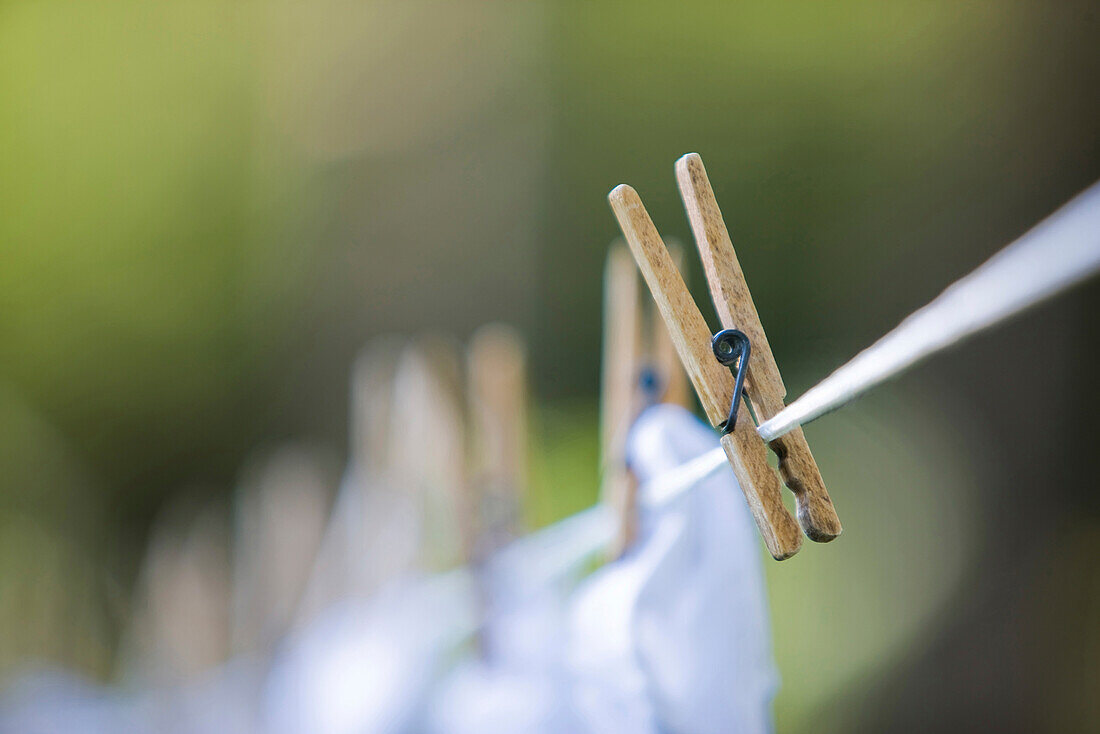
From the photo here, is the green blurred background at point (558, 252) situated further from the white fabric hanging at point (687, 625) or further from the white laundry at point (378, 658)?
the white fabric hanging at point (687, 625)

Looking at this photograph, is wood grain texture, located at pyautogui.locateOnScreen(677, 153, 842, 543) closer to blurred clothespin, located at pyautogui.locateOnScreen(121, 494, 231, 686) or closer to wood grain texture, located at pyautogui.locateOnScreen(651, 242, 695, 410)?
wood grain texture, located at pyautogui.locateOnScreen(651, 242, 695, 410)

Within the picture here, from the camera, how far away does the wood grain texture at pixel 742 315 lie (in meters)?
0.27

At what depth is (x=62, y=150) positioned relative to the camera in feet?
8.32

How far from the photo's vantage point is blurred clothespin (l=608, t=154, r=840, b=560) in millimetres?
269

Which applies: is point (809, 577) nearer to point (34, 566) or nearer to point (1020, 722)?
point (1020, 722)

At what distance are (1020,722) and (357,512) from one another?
1259 millimetres

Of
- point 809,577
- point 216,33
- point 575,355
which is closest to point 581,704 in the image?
point 809,577

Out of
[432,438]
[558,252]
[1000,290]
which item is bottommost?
[1000,290]

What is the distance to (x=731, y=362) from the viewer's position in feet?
0.90

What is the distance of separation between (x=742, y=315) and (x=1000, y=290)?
0.13 meters

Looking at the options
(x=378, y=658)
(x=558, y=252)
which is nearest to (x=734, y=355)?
(x=378, y=658)

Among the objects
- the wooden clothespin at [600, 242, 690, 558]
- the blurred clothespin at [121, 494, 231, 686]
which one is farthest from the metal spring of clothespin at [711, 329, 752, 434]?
the blurred clothespin at [121, 494, 231, 686]

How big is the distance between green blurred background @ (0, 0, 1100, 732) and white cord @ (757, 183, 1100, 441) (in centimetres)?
98

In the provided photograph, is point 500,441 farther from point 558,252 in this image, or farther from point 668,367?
point 558,252
